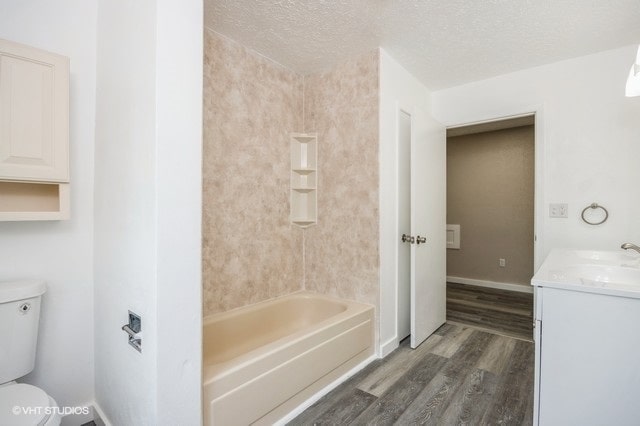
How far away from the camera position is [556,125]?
8.39 feet

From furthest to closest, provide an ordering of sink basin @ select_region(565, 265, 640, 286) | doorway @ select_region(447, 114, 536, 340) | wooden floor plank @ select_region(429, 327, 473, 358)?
→ doorway @ select_region(447, 114, 536, 340) → wooden floor plank @ select_region(429, 327, 473, 358) → sink basin @ select_region(565, 265, 640, 286)

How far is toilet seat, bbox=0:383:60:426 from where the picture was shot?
1053mm

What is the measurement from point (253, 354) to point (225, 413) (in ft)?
0.89

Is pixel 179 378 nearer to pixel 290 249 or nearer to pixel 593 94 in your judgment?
pixel 290 249

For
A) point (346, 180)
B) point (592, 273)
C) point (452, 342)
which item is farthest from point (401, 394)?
point (346, 180)

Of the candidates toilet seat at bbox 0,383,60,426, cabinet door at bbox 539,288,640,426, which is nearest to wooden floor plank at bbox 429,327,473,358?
cabinet door at bbox 539,288,640,426

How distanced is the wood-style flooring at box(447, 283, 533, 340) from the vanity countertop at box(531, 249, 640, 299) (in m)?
1.12

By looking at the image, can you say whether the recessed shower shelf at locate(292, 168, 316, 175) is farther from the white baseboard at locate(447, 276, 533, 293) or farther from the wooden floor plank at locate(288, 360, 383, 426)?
the white baseboard at locate(447, 276, 533, 293)

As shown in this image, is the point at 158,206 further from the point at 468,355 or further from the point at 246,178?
the point at 468,355

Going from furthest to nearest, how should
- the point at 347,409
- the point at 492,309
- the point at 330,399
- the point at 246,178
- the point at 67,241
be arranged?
the point at 492,309
the point at 246,178
the point at 330,399
the point at 347,409
the point at 67,241

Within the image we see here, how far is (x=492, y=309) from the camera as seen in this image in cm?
353

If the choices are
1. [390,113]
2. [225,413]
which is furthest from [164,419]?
[390,113]

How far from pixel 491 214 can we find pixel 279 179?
133 inches

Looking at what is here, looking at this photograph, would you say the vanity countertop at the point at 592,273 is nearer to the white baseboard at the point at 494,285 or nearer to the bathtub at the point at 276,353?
the bathtub at the point at 276,353
